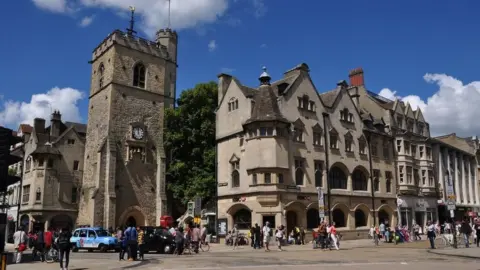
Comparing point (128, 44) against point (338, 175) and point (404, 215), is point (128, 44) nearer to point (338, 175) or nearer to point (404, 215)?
point (338, 175)

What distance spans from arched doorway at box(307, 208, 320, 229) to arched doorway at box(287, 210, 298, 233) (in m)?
1.34

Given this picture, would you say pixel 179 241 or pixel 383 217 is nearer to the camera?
pixel 179 241

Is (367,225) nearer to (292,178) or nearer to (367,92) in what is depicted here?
(292,178)

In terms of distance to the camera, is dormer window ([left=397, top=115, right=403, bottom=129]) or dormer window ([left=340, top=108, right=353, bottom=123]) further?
dormer window ([left=397, top=115, right=403, bottom=129])

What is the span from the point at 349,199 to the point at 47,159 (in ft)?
103

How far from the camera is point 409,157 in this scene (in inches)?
1852

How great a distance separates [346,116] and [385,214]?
10804 millimetres

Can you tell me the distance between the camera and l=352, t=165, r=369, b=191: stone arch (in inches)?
1635

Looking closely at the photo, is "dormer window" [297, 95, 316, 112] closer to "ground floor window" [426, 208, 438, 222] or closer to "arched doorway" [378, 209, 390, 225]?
"arched doorway" [378, 209, 390, 225]

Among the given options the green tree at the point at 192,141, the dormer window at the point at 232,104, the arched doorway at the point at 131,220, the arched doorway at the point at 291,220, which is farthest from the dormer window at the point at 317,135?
the arched doorway at the point at 131,220

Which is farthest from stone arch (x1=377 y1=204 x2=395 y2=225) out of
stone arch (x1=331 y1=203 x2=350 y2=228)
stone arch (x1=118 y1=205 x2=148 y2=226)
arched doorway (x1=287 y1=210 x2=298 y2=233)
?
stone arch (x1=118 y1=205 x2=148 y2=226)

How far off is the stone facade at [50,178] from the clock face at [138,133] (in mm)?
7949

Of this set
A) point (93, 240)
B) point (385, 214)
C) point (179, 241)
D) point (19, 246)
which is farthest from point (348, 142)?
point (19, 246)

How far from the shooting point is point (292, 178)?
3522 cm
